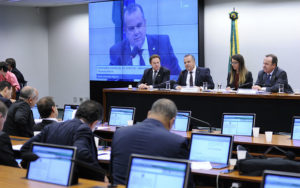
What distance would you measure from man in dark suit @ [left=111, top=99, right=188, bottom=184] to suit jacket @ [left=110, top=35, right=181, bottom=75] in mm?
7658

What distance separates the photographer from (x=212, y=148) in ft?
13.4

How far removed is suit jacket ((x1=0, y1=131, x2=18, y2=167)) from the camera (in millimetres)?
3564

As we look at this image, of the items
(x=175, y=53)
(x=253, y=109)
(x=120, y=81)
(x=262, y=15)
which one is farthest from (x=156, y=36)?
(x=253, y=109)

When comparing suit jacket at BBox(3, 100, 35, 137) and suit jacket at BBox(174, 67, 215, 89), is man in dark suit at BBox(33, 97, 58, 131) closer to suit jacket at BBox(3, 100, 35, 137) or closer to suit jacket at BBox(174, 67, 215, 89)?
suit jacket at BBox(3, 100, 35, 137)

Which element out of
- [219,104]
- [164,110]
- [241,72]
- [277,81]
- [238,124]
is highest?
[241,72]

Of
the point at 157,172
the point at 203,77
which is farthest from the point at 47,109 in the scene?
the point at 203,77

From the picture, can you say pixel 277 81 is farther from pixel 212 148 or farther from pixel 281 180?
pixel 281 180

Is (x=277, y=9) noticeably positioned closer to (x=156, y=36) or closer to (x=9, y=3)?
(x=156, y=36)

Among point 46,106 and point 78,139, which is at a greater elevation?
point 46,106

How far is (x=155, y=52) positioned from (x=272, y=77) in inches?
178

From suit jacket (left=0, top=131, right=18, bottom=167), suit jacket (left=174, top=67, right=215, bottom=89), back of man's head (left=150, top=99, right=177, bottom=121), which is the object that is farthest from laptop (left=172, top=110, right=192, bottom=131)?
suit jacket (left=0, top=131, right=18, bottom=167)

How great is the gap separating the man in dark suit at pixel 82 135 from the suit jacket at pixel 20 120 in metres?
1.63

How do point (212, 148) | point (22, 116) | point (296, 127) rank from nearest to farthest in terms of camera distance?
1. point (212, 148)
2. point (296, 127)
3. point (22, 116)

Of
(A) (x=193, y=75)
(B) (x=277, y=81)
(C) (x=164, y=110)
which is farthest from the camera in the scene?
(A) (x=193, y=75)
